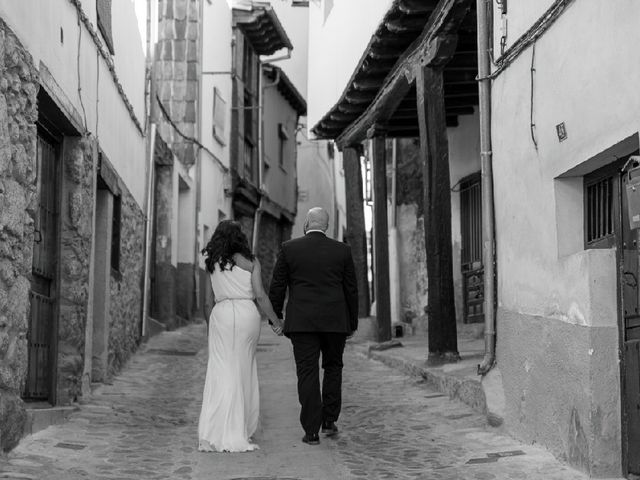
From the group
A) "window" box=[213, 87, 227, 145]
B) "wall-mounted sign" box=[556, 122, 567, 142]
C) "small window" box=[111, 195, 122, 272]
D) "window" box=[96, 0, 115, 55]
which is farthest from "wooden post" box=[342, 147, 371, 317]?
"wall-mounted sign" box=[556, 122, 567, 142]

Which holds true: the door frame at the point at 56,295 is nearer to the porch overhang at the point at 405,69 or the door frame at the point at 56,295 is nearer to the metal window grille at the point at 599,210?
the porch overhang at the point at 405,69

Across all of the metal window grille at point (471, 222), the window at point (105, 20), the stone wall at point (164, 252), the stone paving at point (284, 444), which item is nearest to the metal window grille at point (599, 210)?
the stone paving at point (284, 444)

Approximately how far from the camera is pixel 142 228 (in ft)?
42.3

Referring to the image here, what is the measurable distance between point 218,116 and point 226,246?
1412 centimetres

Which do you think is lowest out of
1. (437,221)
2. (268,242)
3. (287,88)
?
(437,221)

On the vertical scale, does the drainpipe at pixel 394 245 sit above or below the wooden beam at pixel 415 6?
below

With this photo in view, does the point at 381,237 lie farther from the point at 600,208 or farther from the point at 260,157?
the point at 260,157

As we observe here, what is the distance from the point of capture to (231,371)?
671 centimetres

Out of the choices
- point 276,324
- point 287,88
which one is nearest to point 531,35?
point 276,324

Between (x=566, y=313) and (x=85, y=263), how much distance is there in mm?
4081

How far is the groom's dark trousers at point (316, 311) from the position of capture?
675 cm

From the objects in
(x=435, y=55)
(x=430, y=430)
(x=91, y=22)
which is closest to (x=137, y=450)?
(x=430, y=430)

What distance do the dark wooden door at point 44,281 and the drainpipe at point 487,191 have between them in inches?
120

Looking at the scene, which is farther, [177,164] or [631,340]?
[177,164]
